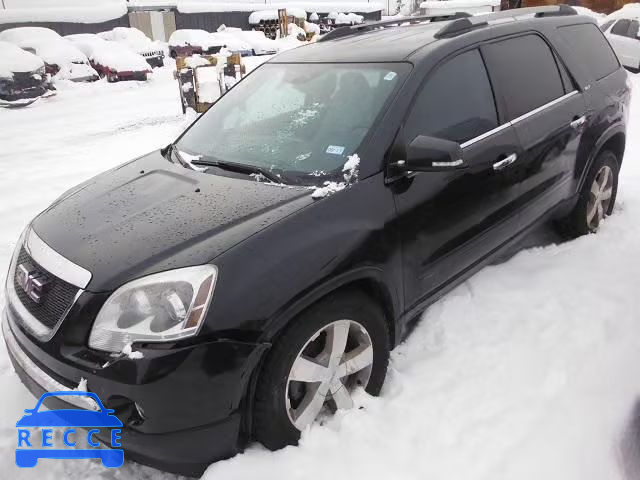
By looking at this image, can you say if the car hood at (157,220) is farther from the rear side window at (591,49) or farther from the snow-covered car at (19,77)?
the snow-covered car at (19,77)

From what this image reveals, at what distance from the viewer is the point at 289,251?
2.04 meters

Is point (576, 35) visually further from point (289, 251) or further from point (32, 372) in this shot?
point (32, 372)

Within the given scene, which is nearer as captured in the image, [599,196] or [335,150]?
[335,150]

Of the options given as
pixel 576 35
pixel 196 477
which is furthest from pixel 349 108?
pixel 576 35

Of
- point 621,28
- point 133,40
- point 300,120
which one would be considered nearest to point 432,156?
point 300,120

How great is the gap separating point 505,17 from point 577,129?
0.91 m

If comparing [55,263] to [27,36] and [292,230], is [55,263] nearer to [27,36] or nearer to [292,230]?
[292,230]

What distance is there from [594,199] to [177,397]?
362 centimetres

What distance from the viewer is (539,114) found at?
328 cm

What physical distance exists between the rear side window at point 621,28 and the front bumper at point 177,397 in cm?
1589

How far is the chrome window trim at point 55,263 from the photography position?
1.98m

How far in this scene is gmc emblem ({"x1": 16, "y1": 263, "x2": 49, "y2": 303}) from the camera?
2.08 m

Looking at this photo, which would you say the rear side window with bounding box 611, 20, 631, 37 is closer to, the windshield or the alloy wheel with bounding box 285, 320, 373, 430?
the windshield

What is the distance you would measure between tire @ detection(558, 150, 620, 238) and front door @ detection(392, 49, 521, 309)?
1.12 m
